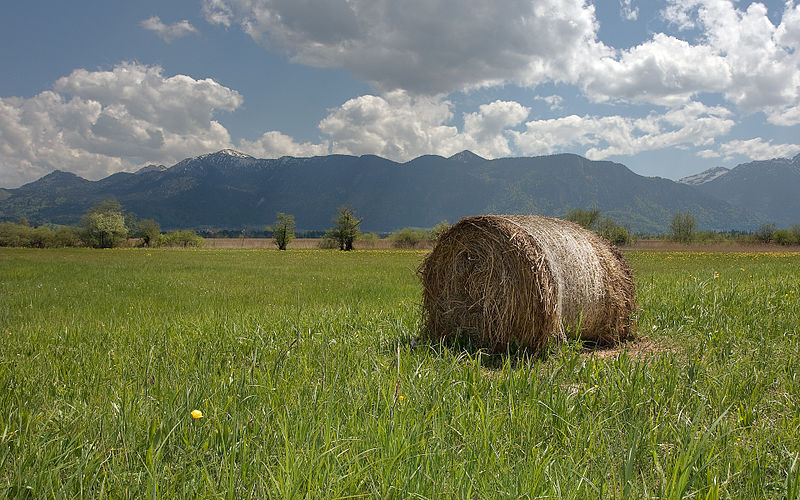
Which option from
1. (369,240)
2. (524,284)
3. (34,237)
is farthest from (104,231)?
(524,284)

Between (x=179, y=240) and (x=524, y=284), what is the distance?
115m

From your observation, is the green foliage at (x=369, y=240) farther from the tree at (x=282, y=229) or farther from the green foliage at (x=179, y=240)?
the green foliage at (x=179, y=240)

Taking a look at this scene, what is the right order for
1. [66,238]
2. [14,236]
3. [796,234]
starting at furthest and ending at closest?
1. [66,238]
2. [796,234]
3. [14,236]

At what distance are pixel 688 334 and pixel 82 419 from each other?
26.0 feet

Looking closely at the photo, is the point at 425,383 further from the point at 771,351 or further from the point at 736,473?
the point at 771,351

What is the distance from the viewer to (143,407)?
342 centimetres

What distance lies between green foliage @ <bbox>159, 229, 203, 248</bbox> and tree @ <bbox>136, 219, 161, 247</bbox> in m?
2.37

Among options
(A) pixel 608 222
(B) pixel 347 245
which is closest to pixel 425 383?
(B) pixel 347 245

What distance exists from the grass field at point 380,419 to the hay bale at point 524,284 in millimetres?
505

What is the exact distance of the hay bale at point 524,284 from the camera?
19.1 ft

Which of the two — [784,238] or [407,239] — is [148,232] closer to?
[407,239]

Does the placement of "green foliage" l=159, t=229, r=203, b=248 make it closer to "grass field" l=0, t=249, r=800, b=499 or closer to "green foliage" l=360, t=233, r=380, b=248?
"green foliage" l=360, t=233, r=380, b=248

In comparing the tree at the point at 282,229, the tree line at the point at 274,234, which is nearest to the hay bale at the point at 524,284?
the tree line at the point at 274,234

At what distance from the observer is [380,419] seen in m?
3.24
